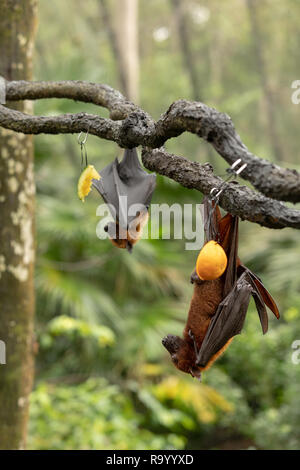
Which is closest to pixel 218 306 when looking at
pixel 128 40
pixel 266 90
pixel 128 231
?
pixel 128 231

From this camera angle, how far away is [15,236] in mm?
2672

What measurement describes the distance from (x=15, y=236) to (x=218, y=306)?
1.46 m

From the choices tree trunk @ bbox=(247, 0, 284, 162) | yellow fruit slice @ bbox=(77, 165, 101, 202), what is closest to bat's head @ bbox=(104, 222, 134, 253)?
yellow fruit slice @ bbox=(77, 165, 101, 202)

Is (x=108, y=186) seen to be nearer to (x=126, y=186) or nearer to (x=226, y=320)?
(x=126, y=186)

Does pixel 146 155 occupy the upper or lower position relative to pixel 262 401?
upper

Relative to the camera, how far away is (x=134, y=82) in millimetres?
7852

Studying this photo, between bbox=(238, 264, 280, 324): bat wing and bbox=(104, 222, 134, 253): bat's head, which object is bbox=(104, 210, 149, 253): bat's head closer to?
bbox=(104, 222, 134, 253): bat's head

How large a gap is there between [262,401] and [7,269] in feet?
12.3

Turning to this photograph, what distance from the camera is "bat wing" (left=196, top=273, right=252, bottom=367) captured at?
60.7 inches

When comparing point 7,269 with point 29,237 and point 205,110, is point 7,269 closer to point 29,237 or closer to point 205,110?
point 29,237

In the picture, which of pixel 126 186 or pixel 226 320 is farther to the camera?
pixel 126 186

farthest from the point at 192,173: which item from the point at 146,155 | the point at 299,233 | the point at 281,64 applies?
the point at 281,64

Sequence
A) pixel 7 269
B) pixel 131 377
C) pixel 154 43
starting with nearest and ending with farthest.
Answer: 1. pixel 7 269
2. pixel 131 377
3. pixel 154 43

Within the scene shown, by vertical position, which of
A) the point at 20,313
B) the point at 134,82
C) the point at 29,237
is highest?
the point at 134,82
